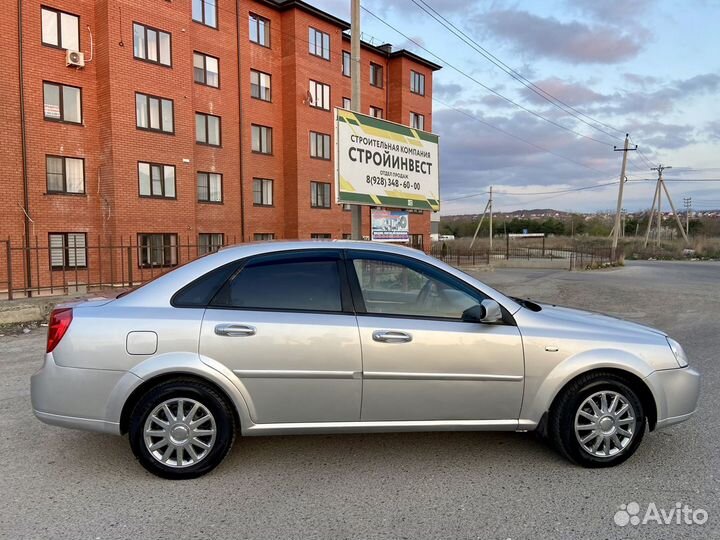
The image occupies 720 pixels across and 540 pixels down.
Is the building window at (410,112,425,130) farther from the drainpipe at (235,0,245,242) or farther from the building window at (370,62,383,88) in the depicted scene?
the drainpipe at (235,0,245,242)

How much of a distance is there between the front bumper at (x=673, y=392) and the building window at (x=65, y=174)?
2026 cm

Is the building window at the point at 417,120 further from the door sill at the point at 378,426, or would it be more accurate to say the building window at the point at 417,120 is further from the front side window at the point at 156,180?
the door sill at the point at 378,426

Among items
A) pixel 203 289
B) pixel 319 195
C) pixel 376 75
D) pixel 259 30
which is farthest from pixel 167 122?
pixel 203 289

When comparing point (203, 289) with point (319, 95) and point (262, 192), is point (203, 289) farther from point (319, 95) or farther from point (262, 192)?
point (319, 95)

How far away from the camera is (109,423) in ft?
11.6

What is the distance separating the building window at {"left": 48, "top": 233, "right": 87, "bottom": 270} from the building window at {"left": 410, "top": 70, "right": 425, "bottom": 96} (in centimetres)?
2274

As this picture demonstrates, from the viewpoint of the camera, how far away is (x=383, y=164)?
12.9 m

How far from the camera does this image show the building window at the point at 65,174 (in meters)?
19.1

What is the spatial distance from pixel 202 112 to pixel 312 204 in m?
7.44

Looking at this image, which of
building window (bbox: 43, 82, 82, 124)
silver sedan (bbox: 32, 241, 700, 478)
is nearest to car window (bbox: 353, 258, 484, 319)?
silver sedan (bbox: 32, 241, 700, 478)

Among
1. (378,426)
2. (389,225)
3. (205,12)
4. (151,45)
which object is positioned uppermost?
(205,12)

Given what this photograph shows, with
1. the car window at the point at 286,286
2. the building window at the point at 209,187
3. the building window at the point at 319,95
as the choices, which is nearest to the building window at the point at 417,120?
the building window at the point at 319,95

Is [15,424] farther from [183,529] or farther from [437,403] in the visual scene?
[437,403]

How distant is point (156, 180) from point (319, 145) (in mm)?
10223
